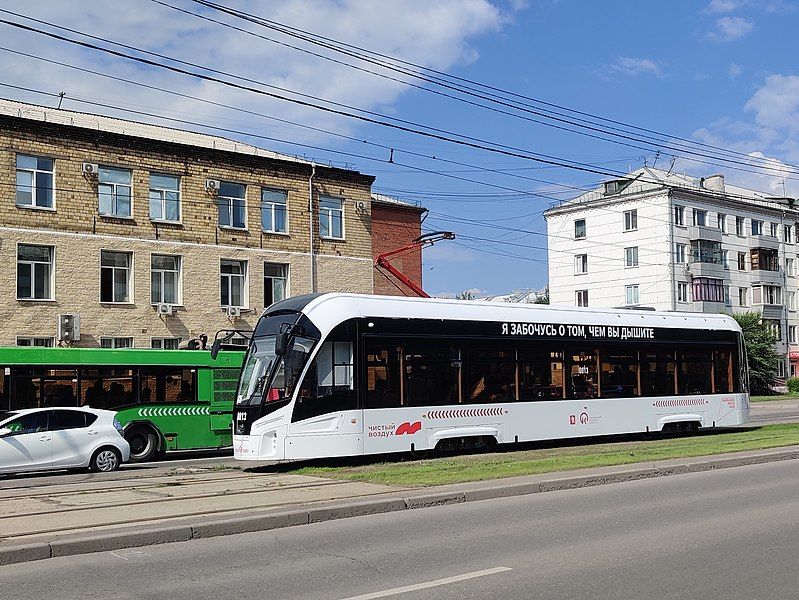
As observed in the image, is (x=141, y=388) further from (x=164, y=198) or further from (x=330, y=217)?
(x=330, y=217)

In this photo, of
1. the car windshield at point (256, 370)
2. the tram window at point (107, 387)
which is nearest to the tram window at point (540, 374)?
the car windshield at point (256, 370)

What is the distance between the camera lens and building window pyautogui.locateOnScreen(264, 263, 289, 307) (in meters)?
38.0

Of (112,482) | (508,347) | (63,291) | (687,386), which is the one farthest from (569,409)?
(63,291)

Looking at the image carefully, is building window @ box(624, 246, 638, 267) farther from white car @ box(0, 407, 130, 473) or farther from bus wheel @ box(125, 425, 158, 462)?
white car @ box(0, 407, 130, 473)

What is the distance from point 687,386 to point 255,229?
62.3 ft

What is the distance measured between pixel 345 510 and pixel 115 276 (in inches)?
953

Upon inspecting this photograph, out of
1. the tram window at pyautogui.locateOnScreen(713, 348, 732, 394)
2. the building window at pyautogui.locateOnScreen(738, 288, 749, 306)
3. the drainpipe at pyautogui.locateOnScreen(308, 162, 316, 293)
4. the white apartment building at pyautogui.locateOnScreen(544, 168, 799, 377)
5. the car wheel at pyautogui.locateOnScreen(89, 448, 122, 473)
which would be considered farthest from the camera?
the building window at pyautogui.locateOnScreen(738, 288, 749, 306)

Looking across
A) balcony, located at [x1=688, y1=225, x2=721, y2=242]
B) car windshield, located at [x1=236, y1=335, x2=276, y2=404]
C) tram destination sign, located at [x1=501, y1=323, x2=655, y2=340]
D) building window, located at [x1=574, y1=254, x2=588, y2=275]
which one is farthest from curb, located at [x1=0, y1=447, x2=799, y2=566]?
building window, located at [x1=574, y1=254, x2=588, y2=275]

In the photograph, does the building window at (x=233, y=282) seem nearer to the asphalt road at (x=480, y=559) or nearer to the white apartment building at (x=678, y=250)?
the asphalt road at (x=480, y=559)

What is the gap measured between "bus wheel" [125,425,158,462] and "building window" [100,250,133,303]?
11.8 meters

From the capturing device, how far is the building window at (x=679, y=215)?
6719cm

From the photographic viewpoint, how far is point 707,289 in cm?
6850

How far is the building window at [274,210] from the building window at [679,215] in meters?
37.2

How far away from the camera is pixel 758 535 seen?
9.83 meters
